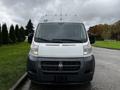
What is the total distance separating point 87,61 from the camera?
6977 mm

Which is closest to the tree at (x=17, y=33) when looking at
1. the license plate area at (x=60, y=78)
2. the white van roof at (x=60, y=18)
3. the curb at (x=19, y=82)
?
the curb at (x=19, y=82)

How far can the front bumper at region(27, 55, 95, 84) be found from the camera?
6.81m

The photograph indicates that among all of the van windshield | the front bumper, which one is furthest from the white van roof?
the front bumper

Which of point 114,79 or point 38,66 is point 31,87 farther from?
point 114,79

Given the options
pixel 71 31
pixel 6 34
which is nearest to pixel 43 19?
pixel 71 31

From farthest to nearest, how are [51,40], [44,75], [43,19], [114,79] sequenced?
[114,79] → [43,19] → [51,40] → [44,75]

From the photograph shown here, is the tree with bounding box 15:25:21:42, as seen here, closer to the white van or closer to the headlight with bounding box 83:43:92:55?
the white van

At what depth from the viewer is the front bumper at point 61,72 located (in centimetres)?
681

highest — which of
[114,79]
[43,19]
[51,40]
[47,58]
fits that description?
[43,19]

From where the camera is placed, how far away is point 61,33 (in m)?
7.81

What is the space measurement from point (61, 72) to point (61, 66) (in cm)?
16

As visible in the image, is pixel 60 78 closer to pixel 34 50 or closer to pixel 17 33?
pixel 34 50

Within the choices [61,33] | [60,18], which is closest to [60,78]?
[61,33]

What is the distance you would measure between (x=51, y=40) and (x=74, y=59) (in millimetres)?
976
